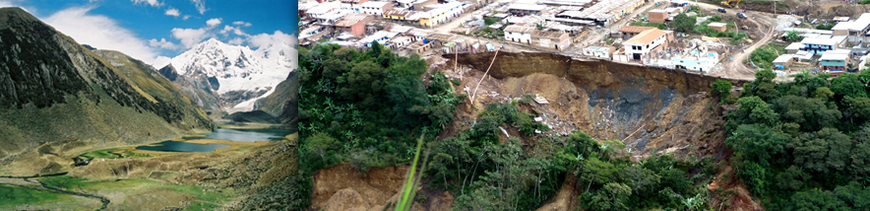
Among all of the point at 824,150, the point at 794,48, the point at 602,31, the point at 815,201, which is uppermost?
the point at 602,31

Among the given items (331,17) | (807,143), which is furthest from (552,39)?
(331,17)

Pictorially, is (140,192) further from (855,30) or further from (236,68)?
(855,30)

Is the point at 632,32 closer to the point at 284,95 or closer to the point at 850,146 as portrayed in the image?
the point at 850,146

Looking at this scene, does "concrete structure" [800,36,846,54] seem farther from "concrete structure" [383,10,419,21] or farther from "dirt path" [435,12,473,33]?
"concrete structure" [383,10,419,21]

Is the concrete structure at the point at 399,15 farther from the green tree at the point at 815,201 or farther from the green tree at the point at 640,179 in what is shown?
the green tree at the point at 815,201

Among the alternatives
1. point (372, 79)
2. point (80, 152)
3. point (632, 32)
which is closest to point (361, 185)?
point (372, 79)

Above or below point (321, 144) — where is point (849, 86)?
above
